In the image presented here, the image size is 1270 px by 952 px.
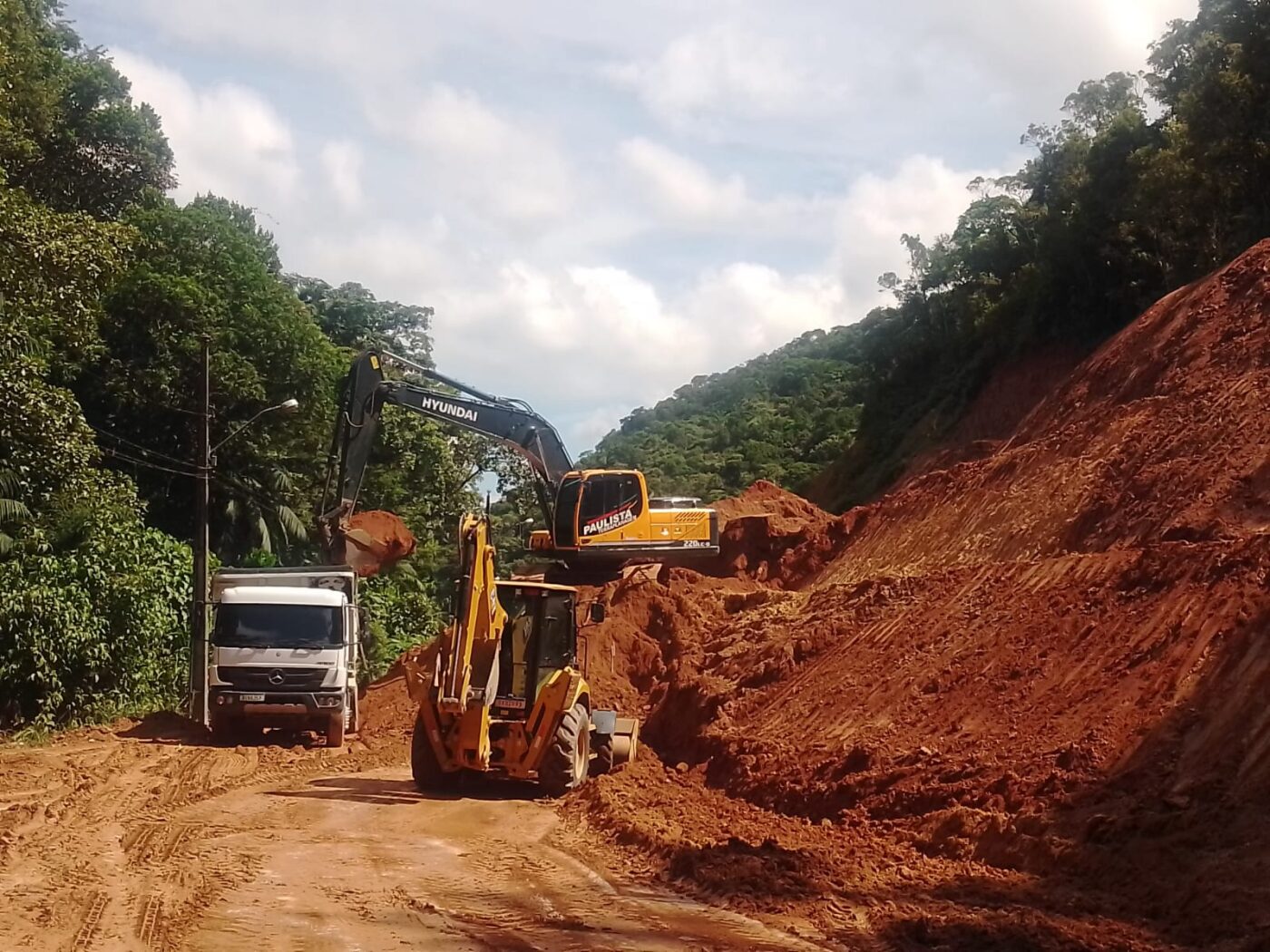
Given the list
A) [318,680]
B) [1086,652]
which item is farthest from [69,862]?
[318,680]

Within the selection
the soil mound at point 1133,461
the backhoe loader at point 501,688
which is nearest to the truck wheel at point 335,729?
the backhoe loader at point 501,688

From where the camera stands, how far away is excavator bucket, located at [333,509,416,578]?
94.4 feet

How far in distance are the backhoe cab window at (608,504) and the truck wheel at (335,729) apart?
5.02 m

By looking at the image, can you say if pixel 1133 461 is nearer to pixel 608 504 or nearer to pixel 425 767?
pixel 608 504

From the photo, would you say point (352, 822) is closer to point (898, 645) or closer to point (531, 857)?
point (531, 857)

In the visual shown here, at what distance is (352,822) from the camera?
43.6 feet

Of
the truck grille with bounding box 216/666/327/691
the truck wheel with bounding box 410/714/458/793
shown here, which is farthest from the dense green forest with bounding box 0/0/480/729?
the truck wheel with bounding box 410/714/458/793

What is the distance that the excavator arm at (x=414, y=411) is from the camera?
68.6ft

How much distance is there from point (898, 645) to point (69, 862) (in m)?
10.7

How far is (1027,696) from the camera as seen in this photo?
13867 mm

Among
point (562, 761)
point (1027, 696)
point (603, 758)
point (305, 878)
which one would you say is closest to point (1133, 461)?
point (1027, 696)

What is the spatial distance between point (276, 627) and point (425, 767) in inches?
293

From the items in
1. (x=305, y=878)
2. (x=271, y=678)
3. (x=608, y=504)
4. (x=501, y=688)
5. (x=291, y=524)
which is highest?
(x=291, y=524)

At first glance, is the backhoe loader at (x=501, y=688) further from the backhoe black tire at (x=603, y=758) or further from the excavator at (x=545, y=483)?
the excavator at (x=545, y=483)
